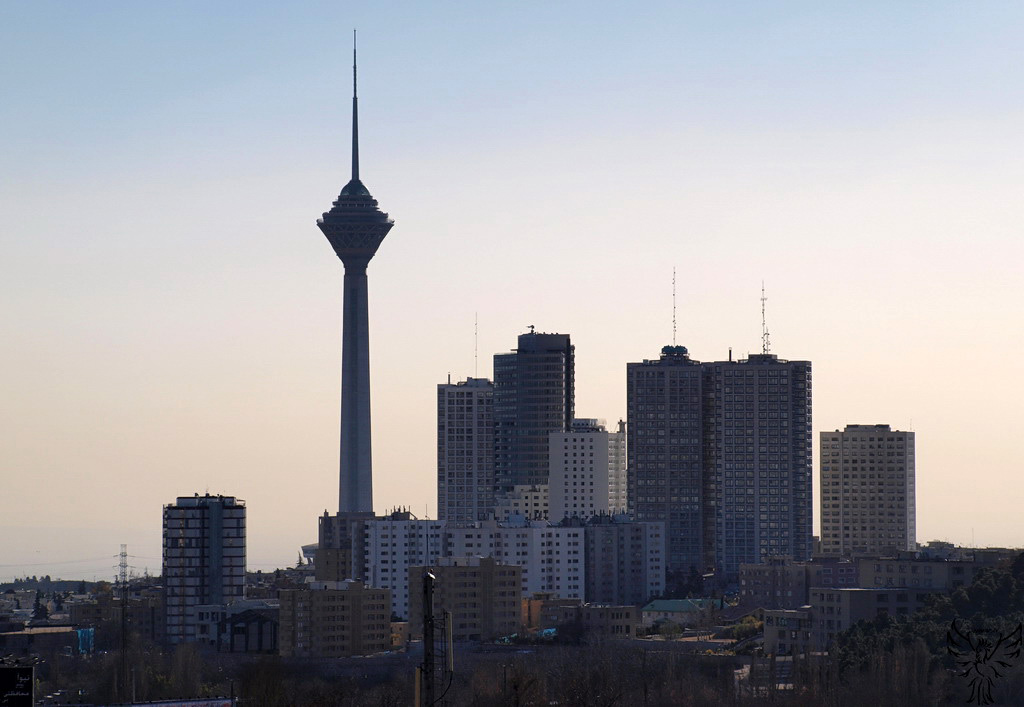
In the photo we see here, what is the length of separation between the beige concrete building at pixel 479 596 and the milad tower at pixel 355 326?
82.1 metres

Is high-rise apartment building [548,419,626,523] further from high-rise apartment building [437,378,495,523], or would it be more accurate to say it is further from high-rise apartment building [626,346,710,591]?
high-rise apartment building [437,378,495,523]

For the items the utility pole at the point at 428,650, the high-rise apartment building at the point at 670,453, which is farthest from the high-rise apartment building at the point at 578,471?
the utility pole at the point at 428,650

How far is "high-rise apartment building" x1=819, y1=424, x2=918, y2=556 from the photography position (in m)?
150

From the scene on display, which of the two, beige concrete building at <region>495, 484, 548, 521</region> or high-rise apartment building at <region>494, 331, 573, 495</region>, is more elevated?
high-rise apartment building at <region>494, 331, 573, 495</region>

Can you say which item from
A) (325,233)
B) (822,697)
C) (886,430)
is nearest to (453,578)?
(822,697)

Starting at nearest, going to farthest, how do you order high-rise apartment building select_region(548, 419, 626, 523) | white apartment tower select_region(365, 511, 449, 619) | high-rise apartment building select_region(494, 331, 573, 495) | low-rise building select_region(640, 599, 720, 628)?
low-rise building select_region(640, 599, 720, 628) < white apartment tower select_region(365, 511, 449, 619) < high-rise apartment building select_region(548, 419, 626, 523) < high-rise apartment building select_region(494, 331, 573, 495)

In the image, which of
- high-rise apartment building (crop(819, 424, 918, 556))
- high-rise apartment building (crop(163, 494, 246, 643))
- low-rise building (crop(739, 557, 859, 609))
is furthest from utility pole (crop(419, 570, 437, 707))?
high-rise apartment building (crop(819, 424, 918, 556))

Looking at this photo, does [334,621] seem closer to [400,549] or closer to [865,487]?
[400,549]

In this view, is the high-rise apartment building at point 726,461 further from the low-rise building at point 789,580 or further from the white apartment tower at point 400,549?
the white apartment tower at point 400,549

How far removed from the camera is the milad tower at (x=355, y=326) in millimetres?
191250

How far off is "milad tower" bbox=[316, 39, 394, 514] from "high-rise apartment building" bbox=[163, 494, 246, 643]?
74.1m

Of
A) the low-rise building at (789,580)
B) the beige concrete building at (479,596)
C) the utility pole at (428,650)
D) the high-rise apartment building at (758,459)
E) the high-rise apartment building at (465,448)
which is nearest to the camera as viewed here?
the utility pole at (428,650)

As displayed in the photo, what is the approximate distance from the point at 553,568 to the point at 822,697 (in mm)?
56305

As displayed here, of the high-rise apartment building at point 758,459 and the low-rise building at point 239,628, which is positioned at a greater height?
the high-rise apartment building at point 758,459
